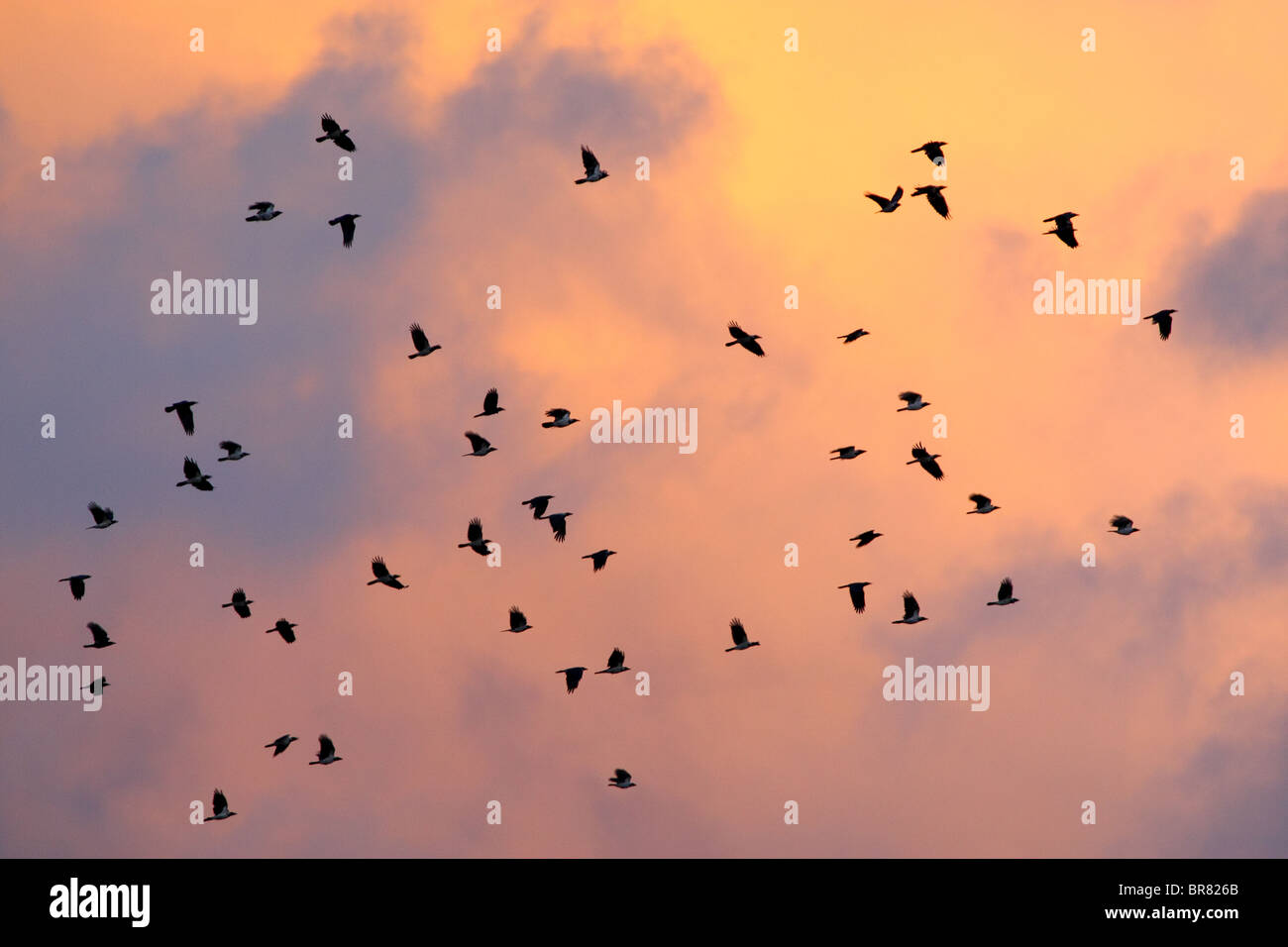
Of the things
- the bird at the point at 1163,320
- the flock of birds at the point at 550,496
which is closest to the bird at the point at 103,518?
the flock of birds at the point at 550,496

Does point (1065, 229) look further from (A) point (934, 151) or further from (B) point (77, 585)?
(B) point (77, 585)

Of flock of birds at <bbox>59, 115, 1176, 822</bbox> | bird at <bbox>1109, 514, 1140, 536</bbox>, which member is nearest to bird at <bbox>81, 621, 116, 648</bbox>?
flock of birds at <bbox>59, 115, 1176, 822</bbox>

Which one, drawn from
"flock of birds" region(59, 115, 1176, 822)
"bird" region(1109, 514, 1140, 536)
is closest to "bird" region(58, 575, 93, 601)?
"flock of birds" region(59, 115, 1176, 822)

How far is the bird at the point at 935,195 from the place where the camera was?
3307 inches

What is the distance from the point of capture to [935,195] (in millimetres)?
84625

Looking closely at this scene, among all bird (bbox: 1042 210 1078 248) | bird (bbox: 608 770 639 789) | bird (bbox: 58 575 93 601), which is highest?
bird (bbox: 1042 210 1078 248)

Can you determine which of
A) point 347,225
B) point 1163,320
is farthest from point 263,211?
point 1163,320

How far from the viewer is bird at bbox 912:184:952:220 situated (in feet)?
276

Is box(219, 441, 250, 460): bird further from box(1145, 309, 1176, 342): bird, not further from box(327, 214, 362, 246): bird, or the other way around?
box(1145, 309, 1176, 342): bird

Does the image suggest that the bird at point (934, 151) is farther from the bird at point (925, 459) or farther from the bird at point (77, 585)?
the bird at point (77, 585)

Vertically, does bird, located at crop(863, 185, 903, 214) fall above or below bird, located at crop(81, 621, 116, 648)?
above

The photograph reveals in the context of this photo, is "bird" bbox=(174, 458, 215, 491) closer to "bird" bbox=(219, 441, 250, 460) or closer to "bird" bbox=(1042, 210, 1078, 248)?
"bird" bbox=(219, 441, 250, 460)
